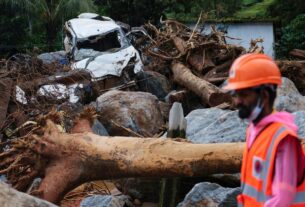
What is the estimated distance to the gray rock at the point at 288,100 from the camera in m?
8.52

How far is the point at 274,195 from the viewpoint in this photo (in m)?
2.39

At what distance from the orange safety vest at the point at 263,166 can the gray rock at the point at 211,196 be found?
7.71ft

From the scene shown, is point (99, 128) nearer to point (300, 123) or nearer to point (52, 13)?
point (300, 123)

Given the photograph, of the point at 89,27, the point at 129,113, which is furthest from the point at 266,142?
the point at 89,27

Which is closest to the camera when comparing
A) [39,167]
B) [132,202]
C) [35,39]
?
[39,167]

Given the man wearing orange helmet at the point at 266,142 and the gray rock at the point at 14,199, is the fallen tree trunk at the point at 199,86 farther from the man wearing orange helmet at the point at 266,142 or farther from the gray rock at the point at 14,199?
the man wearing orange helmet at the point at 266,142

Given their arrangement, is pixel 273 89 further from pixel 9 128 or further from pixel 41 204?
pixel 9 128

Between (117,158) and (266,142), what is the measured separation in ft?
8.53

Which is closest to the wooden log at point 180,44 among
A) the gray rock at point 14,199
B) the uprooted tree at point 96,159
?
the uprooted tree at point 96,159

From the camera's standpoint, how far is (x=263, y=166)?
246 centimetres

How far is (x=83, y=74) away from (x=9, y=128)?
2.84m

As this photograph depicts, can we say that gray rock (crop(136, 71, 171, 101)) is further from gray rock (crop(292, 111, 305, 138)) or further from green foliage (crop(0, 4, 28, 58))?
green foliage (crop(0, 4, 28, 58))

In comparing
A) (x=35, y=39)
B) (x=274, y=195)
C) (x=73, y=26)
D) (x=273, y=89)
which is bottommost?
(x=35, y=39)

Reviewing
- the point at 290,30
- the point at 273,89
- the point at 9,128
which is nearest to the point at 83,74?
the point at 9,128
